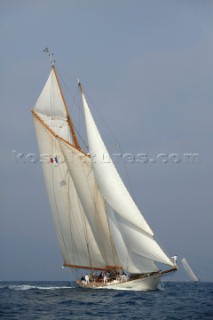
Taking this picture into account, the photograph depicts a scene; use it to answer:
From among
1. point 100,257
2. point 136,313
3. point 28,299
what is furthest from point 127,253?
→ point 136,313

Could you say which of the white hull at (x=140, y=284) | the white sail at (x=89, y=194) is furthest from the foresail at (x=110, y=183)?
the white hull at (x=140, y=284)

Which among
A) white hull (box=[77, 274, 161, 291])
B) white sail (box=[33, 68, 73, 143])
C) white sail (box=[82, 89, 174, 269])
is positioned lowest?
white hull (box=[77, 274, 161, 291])

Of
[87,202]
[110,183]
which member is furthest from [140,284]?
[110,183]

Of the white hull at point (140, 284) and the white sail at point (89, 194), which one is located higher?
the white sail at point (89, 194)

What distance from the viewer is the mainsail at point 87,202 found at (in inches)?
2366

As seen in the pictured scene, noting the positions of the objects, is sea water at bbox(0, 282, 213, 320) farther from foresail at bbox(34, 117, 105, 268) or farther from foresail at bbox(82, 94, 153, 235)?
foresail at bbox(34, 117, 105, 268)

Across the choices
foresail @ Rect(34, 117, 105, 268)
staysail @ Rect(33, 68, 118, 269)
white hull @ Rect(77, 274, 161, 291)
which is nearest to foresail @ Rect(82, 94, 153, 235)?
white hull @ Rect(77, 274, 161, 291)

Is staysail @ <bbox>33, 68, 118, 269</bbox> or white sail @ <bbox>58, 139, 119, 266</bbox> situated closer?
white sail @ <bbox>58, 139, 119, 266</bbox>

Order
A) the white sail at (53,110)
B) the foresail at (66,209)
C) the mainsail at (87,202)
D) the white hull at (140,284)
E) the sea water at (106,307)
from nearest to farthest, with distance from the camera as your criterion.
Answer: the sea water at (106,307), the mainsail at (87,202), the white hull at (140,284), the foresail at (66,209), the white sail at (53,110)

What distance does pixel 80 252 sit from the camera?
67875mm

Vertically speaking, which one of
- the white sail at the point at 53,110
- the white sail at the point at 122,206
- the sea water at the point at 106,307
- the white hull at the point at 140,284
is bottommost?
the sea water at the point at 106,307

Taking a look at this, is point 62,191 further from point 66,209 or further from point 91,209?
point 91,209

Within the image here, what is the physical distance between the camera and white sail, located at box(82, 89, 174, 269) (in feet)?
196

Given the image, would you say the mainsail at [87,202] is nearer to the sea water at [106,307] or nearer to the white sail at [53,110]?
the white sail at [53,110]
